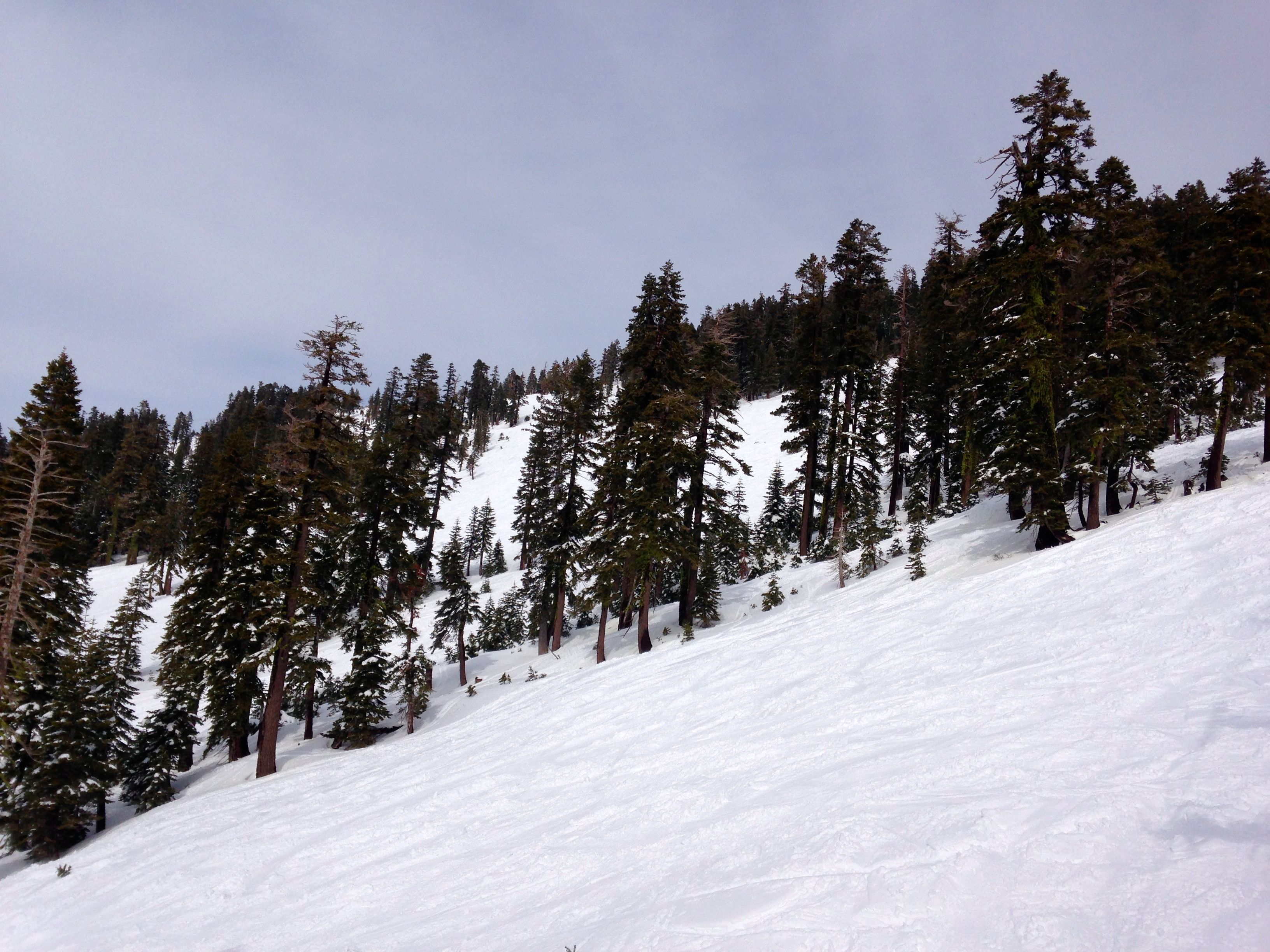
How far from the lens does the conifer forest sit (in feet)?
53.9

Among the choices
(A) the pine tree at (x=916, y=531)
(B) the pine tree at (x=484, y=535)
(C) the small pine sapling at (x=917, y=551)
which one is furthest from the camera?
(B) the pine tree at (x=484, y=535)

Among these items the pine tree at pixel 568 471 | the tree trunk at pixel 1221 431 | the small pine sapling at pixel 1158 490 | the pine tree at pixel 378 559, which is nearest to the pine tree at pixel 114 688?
the pine tree at pixel 378 559

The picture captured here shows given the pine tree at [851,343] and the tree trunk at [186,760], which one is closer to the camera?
the tree trunk at [186,760]

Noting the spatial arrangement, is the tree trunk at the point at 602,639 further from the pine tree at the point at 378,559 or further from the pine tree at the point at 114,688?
the pine tree at the point at 114,688

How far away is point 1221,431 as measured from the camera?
55.4 feet

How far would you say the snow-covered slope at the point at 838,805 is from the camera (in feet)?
14.2

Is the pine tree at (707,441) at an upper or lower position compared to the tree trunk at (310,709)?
upper

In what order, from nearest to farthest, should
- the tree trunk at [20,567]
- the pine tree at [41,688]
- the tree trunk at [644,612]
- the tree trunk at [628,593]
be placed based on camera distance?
the tree trunk at [20,567], the pine tree at [41,688], the tree trunk at [644,612], the tree trunk at [628,593]

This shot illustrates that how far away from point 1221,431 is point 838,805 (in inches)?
760

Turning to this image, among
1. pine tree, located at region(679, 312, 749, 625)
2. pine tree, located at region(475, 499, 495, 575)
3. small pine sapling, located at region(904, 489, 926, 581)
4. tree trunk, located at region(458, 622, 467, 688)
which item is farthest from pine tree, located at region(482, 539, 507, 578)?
small pine sapling, located at region(904, 489, 926, 581)

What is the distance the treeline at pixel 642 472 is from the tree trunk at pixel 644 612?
112 mm

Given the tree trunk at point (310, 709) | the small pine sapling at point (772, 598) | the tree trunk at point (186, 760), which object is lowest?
the tree trunk at point (186, 760)

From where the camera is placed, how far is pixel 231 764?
840 inches

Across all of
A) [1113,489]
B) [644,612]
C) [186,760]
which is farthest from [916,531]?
[186,760]
